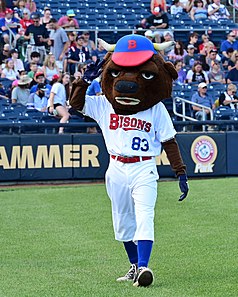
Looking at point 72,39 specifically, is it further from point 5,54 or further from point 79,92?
point 79,92

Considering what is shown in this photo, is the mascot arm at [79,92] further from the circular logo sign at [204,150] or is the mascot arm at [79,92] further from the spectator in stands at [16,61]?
the spectator in stands at [16,61]

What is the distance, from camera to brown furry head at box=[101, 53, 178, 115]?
22.4 feet

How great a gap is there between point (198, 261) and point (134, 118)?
1.79 m

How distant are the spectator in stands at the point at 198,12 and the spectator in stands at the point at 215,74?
3499 mm

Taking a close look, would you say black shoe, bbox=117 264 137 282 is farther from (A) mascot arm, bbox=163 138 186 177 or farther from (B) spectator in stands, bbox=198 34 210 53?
(B) spectator in stands, bbox=198 34 210 53

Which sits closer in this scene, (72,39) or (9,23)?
(72,39)

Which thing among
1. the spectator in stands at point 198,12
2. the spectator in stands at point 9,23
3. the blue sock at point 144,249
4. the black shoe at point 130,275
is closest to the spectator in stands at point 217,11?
the spectator in stands at point 198,12

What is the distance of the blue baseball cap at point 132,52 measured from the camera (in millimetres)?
6828

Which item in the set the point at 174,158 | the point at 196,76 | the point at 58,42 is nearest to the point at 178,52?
the point at 196,76

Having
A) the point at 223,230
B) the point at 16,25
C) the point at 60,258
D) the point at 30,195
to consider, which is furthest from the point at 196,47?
the point at 60,258

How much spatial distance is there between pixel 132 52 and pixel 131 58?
0.20 ft

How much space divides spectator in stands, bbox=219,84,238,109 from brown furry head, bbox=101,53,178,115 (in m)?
12.1

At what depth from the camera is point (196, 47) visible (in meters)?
22.4

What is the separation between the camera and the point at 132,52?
6.87 meters
